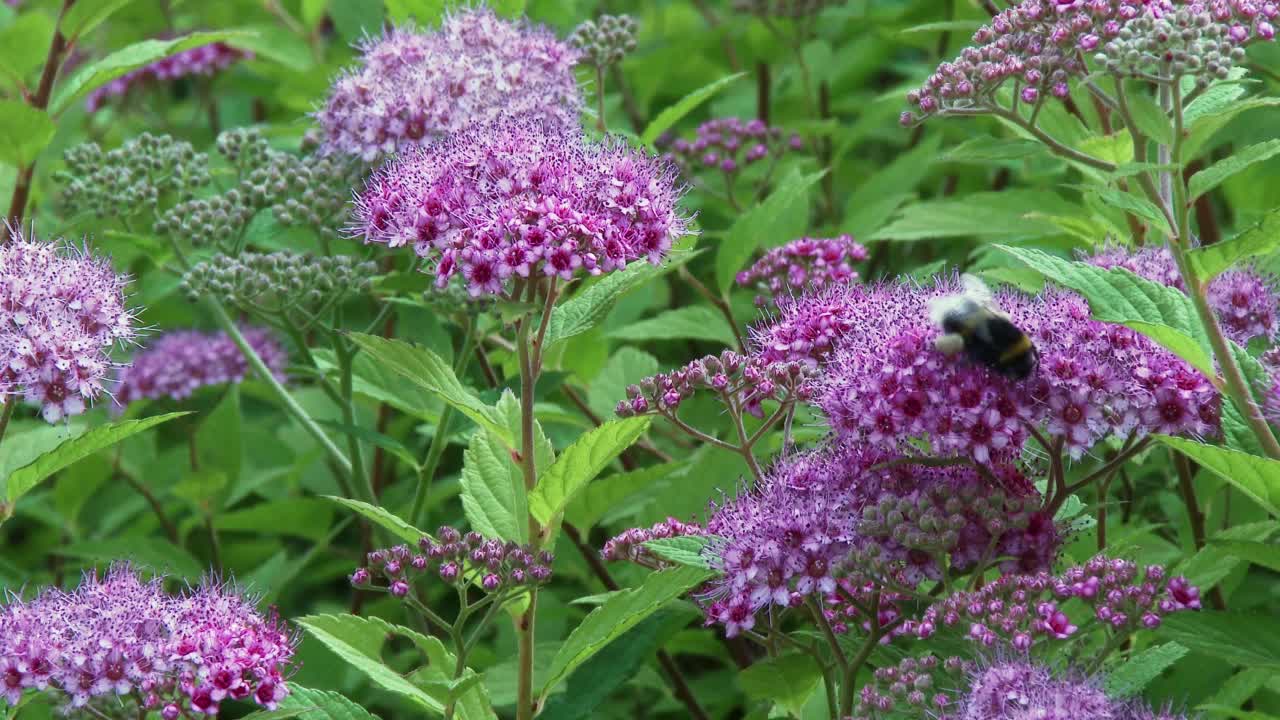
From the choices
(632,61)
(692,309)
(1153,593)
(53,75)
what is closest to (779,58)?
(632,61)

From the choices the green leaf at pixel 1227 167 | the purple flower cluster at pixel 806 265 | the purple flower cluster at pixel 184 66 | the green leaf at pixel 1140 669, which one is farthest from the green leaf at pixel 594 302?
the purple flower cluster at pixel 184 66

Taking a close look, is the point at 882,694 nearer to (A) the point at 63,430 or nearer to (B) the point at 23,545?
(A) the point at 63,430

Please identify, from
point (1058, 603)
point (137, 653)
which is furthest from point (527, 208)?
point (1058, 603)

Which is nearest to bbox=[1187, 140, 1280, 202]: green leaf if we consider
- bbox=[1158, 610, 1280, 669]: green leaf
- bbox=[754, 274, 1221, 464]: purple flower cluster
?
bbox=[754, 274, 1221, 464]: purple flower cluster

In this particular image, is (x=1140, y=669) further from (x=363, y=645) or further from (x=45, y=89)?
(x=45, y=89)

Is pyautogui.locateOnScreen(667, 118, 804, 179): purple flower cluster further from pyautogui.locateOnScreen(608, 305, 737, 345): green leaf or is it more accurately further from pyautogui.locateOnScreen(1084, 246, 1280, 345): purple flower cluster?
pyautogui.locateOnScreen(1084, 246, 1280, 345): purple flower cluster

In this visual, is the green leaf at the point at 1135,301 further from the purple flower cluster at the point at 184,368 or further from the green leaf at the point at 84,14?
the purple flower cluster at the point at 184,368
